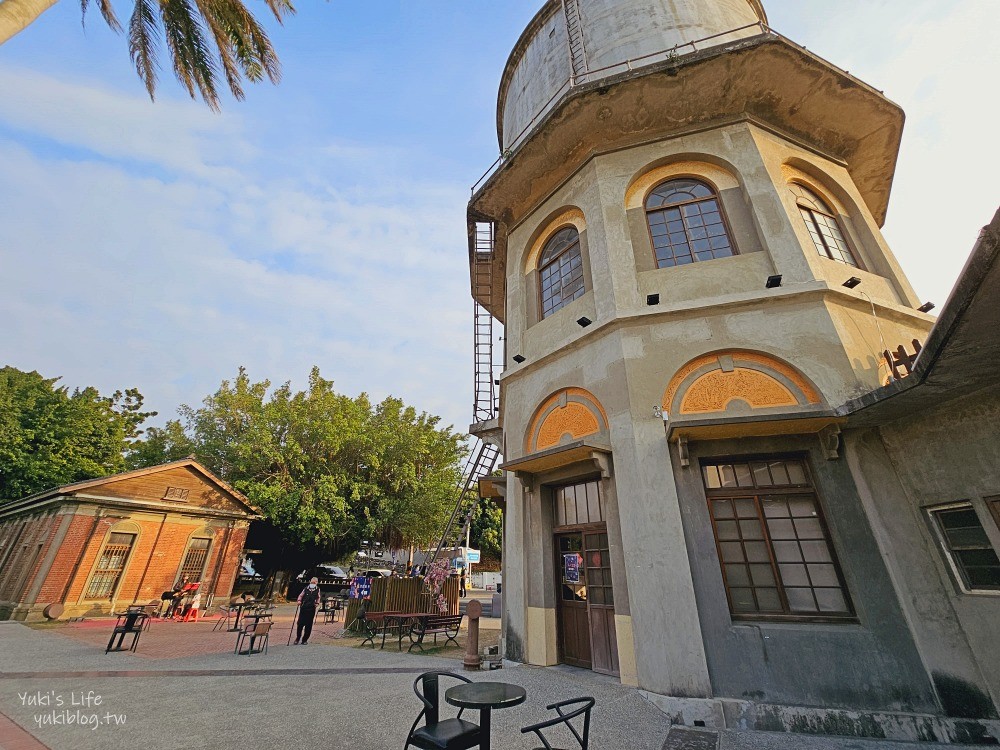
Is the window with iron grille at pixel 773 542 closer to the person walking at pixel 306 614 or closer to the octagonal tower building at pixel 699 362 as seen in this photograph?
the octagonal tower building at pixel 699 362

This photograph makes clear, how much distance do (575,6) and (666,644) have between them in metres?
14.9

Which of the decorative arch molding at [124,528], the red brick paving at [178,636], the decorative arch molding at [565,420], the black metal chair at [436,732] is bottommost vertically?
the red brick paving at [178,636]

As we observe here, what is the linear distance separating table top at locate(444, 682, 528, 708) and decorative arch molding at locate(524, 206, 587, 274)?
8.50m

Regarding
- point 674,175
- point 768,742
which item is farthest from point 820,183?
point 768,742

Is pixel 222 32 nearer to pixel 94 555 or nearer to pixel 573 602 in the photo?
pixel 573 602

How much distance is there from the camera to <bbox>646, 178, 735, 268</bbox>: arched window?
838 centimetres

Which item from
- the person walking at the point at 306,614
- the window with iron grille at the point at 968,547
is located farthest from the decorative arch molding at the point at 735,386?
the person walking at the point at 306,614

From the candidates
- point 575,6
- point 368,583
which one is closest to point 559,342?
point 575,6

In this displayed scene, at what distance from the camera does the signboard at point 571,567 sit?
308 inches

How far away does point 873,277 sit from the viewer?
8312 mm

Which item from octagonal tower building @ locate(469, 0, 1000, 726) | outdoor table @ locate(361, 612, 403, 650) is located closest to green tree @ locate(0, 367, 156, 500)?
outdoor table @ locate(361, 612, 403, 650)

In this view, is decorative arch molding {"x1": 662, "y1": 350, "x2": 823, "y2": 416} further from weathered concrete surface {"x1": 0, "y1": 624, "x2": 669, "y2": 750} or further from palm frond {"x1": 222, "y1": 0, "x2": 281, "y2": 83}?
palm frond {"x1": 222, "y1": 0, "x2": 281, "y2": 83}

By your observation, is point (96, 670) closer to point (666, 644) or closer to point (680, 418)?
point (666, 644)

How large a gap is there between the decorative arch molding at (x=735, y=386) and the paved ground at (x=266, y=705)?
4.10 meters
